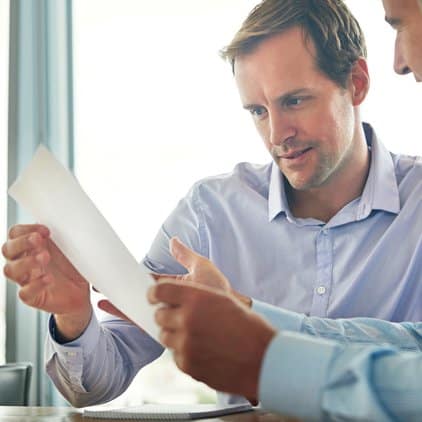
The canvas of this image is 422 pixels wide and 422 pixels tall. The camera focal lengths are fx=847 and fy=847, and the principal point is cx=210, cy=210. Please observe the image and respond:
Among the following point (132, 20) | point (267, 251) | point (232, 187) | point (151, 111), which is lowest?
point (267, 251)

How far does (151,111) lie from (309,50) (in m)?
0.93

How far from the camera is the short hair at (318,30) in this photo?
7.34 ft

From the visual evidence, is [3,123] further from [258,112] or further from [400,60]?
[400,60]

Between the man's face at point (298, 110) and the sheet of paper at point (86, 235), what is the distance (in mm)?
909

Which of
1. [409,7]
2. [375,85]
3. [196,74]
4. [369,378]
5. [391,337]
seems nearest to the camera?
[369,378]

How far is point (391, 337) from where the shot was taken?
163cm

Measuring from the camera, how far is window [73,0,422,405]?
300cm

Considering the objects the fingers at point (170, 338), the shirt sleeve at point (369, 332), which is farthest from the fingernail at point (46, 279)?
the fingers at point (170, 338)

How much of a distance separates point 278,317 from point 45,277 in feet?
1.35

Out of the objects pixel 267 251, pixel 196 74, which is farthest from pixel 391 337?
pixel 196 74

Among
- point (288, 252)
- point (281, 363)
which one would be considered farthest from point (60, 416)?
point (288, 252)

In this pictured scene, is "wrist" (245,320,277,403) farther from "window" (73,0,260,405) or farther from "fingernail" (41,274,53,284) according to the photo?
"window" (73,0,260,405)

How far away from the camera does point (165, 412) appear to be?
130cm

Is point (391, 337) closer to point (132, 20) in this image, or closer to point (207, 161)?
point (207, 161)
